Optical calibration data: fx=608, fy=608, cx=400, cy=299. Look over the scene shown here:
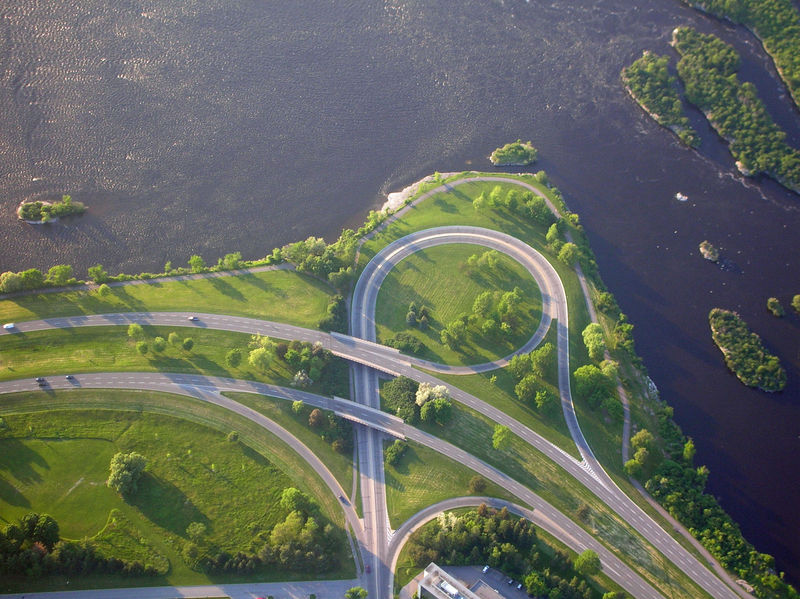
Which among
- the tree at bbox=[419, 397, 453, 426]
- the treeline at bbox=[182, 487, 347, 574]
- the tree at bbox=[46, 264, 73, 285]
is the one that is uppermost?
the tree at bbox=[46, 264, 73, 285]

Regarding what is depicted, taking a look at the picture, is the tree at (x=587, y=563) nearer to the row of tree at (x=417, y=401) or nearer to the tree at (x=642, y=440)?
the tree at (x=642, y=440)

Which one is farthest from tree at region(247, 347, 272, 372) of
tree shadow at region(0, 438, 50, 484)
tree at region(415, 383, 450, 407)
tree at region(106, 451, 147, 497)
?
tree shadow at region(0, 438, 50, 484)

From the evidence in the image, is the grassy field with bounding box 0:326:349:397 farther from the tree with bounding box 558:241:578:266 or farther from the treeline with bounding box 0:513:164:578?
the tree with bounding box 558:241:578:266

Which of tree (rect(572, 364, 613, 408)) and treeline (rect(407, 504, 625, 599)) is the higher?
tree (rect(572, 364, 613, 408))

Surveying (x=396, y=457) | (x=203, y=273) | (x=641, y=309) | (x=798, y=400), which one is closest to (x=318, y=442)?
(x=396, y=457)

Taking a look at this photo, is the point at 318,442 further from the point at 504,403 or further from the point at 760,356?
the point at 760,356

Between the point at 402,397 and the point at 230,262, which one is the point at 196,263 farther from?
the point at 402,397
